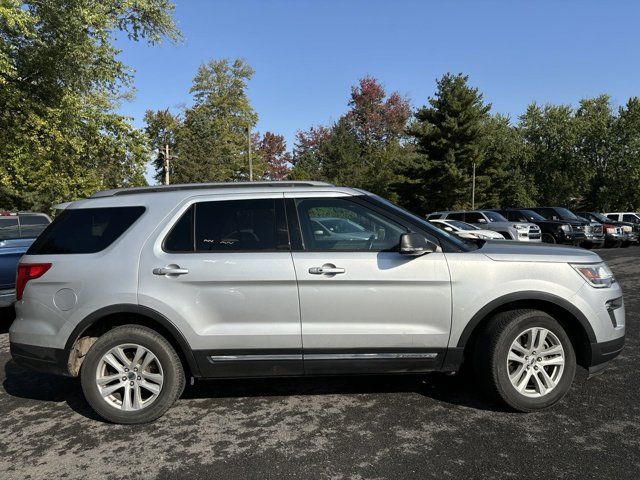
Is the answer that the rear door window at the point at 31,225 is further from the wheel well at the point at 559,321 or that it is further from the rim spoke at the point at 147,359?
the wheel well at the point at 559,321

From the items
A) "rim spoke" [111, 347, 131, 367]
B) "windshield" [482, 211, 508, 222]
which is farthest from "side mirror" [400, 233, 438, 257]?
"windshield" [482, 211, 508, 222]

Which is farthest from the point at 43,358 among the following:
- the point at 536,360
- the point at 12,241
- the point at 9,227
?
the point at 9,227

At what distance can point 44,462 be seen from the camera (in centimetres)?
323

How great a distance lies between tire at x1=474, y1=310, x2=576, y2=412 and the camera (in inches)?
145

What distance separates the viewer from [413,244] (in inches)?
141

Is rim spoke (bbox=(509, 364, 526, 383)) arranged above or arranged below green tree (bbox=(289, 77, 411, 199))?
below

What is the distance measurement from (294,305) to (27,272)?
210cm

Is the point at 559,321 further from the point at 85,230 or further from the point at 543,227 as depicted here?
the point at 543,227

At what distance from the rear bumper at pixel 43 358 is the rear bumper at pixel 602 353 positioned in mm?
3979

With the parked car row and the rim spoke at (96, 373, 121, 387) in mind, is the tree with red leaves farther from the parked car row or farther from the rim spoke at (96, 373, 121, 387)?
the rim spoke at (96, 373, 121, 387)

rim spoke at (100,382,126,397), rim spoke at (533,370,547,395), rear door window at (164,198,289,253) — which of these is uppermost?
rear door window at (164,198,289,253)

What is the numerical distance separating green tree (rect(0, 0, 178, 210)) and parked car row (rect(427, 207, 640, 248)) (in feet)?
36.2

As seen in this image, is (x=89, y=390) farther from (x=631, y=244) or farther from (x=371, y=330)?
(x=631, y=244)

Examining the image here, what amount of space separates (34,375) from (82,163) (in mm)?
12731
